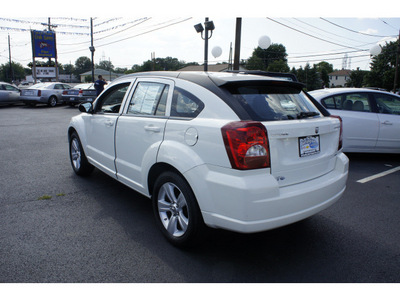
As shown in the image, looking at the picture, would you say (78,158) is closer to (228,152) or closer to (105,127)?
(105,127)

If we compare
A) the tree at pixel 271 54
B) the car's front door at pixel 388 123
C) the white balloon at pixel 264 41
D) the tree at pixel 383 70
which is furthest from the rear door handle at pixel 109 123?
the tree at pixel 271 54

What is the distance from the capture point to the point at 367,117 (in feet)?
20.3

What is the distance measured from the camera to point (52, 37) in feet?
96.8

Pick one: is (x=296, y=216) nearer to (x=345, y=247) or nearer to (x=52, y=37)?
(x=345, y=247)

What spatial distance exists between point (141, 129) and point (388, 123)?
17.6 ft

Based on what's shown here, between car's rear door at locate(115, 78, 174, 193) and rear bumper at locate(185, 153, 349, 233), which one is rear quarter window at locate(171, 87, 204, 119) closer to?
car's rear door at locate(115, 78, 174, 193)

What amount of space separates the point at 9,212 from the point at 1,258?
1128 mm

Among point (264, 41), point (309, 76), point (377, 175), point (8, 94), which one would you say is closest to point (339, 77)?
point (309, 76)

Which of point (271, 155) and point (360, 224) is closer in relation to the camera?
point (271, 155)

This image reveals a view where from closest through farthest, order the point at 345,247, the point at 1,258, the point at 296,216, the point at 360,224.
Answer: the point at 296,216 → the point at 1,258 → the point at 345,247 → the point at 360,224

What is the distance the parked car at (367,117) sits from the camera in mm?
→ 6156

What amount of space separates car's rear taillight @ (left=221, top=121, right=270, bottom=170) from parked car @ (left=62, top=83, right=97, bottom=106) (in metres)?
16.0

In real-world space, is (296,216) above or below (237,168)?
below

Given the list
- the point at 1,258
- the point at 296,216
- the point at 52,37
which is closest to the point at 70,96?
the point at 52,37
